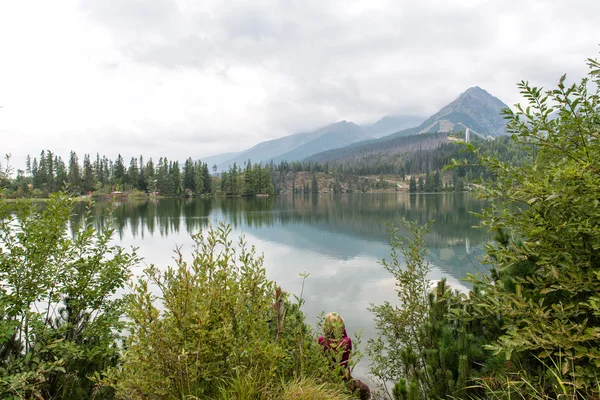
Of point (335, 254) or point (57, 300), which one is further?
point (335, 254)

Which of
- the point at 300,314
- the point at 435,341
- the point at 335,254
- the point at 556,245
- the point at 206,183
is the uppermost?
the point at 206,183

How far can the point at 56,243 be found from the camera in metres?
4.49

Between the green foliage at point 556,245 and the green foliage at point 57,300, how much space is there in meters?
4.54

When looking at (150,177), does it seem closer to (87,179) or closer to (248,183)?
(87,179)

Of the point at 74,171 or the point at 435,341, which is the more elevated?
the point at 74,171

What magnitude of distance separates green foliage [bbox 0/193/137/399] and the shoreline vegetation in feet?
0.06

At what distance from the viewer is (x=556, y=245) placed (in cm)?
286

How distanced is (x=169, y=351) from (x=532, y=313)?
10.5 feet

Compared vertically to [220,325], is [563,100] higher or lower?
higher

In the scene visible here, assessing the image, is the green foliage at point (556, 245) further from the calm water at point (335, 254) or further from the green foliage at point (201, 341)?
the green foliage at point (201, 341)

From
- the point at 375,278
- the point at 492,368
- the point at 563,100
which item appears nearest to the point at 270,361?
the point at 492,368

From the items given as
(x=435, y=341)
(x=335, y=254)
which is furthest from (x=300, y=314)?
(x=335, y=254)

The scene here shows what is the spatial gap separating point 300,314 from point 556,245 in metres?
3.40

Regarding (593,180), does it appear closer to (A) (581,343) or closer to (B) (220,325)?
(A) (581,343)
